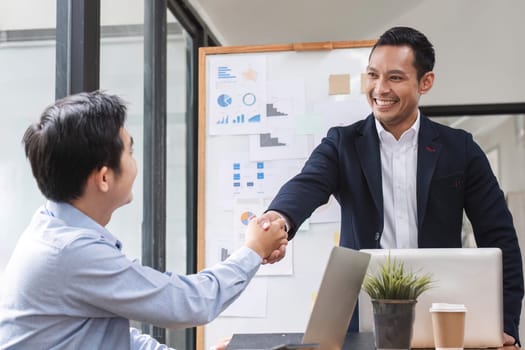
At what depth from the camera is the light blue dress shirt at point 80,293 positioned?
139cm

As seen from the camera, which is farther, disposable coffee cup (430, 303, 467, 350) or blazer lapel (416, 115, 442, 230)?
blazer lapel (416, 115, 442, 230)

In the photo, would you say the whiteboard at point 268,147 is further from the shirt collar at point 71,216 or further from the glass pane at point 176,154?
the shirt collar at point 71,216

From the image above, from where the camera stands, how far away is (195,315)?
57.6 inches

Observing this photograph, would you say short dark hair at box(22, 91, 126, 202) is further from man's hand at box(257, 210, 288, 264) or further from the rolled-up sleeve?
man's hand at box(257, 210, 288, 264)

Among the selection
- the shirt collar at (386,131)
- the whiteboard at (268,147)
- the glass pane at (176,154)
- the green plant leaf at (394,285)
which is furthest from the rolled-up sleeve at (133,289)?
the glass pane at (176,154)

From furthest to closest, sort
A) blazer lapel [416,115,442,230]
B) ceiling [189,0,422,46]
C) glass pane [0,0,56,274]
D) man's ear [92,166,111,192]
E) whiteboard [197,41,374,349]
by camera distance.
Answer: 1. ceiling [189,0,422,46]
2. whiteboard [197,41,374,349]
3. glass pane [0,0,56,274]
4. blazer lapel [416,115,442,230]
5. man's ear [92,166,111,192]

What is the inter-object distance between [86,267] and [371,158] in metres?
1.07

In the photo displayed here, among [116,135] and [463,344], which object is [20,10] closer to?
[116,135]

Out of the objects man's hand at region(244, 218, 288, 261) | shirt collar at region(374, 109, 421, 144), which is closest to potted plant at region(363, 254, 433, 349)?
man's hand at region(244, 218, 288, 261)

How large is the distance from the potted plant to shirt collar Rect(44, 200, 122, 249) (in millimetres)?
523

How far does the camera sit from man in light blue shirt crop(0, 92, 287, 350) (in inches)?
54.8

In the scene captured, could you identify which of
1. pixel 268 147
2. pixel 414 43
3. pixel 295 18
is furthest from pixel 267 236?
pixel 295 18

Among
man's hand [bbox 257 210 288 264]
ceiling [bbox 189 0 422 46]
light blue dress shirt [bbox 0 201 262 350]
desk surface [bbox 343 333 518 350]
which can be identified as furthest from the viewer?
ceiling [bbox 189 0 422 46]

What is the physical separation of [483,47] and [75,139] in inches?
175
